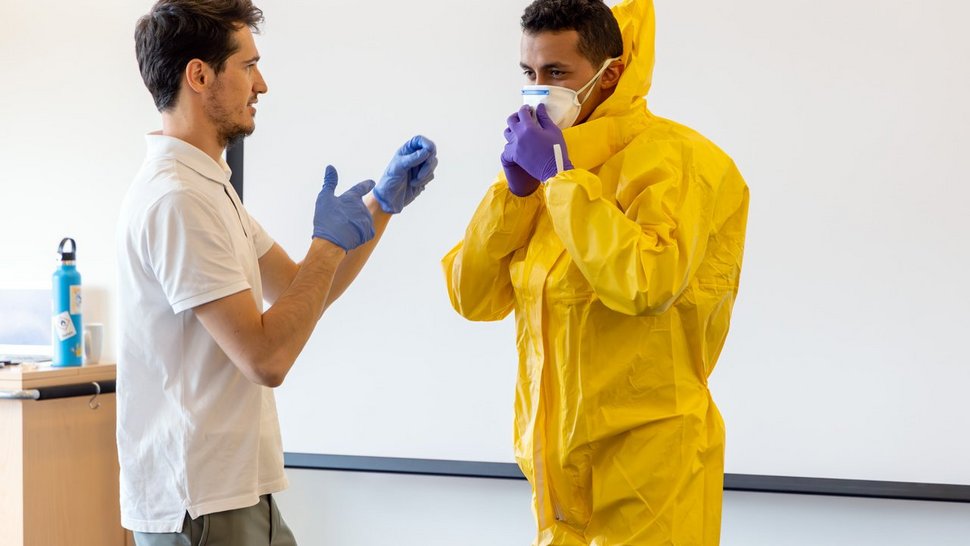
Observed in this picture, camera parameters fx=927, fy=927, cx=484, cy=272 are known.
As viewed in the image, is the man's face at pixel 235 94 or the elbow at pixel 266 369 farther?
the man's face at pixel 235 94

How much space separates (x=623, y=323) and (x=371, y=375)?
1.21 metres

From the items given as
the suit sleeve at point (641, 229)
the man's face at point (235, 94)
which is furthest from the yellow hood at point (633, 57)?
the man's face at point (235, 94)

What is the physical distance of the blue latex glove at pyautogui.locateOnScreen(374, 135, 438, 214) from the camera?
167 centimetres

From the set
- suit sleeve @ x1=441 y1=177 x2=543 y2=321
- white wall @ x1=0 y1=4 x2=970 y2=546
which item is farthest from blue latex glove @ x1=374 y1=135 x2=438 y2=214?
white wall @ x1=0 y1=4 x2=970 y2=546

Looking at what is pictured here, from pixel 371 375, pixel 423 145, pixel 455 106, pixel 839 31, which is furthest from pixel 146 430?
pixel 839 31

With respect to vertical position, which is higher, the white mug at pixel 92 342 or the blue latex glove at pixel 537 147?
the blue latex glove at pixel 537 147

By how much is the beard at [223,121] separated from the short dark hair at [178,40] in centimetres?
5

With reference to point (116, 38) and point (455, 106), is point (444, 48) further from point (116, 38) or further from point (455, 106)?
point (116, 38)

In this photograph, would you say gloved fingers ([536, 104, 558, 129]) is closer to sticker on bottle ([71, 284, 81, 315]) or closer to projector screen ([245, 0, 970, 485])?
projector screen ([245, 0, 970, 485])

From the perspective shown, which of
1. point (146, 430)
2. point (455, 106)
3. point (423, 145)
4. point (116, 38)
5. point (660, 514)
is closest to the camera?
point (660, 514)

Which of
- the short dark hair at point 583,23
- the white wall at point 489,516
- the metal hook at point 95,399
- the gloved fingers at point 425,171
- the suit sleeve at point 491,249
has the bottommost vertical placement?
the white wall at point 489,516

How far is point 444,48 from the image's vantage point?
230 centimetres

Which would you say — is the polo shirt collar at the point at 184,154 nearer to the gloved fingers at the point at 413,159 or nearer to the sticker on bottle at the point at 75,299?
the gloved fingers at the point at 413,159

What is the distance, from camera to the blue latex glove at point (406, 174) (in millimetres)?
1667
